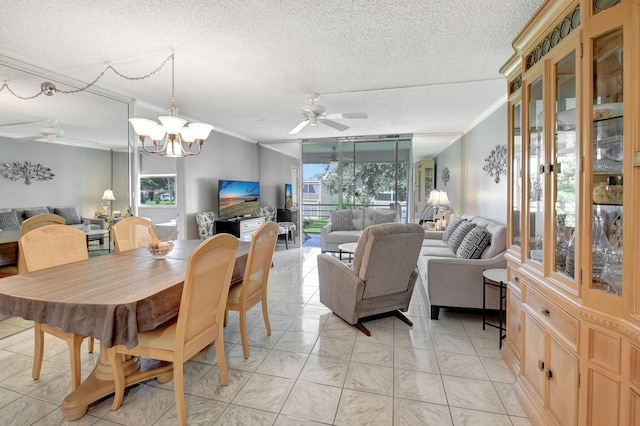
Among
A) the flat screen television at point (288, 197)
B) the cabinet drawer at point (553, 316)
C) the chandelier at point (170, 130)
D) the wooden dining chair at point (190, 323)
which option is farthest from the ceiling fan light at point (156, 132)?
the flat screen television at point (288, 197)

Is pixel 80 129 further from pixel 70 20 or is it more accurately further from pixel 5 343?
pixel 5 343

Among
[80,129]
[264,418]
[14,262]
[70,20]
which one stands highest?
[70,20]

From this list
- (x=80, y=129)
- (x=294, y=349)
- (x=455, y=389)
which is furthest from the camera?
(x=80, y=129)

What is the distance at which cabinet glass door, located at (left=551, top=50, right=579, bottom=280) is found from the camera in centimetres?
145

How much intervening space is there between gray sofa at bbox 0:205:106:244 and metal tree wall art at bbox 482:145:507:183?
5.13 metres

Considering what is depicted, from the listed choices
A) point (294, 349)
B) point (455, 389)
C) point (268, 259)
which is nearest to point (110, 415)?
point (294, 349)

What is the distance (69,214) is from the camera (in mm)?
3451

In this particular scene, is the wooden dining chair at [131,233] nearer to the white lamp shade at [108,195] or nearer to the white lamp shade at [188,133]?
the white lamp shade at [188,133]

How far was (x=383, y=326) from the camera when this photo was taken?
290cm

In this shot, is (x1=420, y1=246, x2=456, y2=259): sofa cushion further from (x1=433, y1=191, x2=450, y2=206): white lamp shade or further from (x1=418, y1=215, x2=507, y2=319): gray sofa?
(x1=433, y1=191, x2=450, y2=206): white lamp shade

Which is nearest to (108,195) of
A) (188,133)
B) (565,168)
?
(188,133)

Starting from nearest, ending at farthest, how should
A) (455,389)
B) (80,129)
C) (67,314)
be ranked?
(67,314)
(455,389)
(80,129)

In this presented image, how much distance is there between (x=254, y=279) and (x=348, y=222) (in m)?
4.09

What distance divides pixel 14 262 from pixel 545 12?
455 cm
